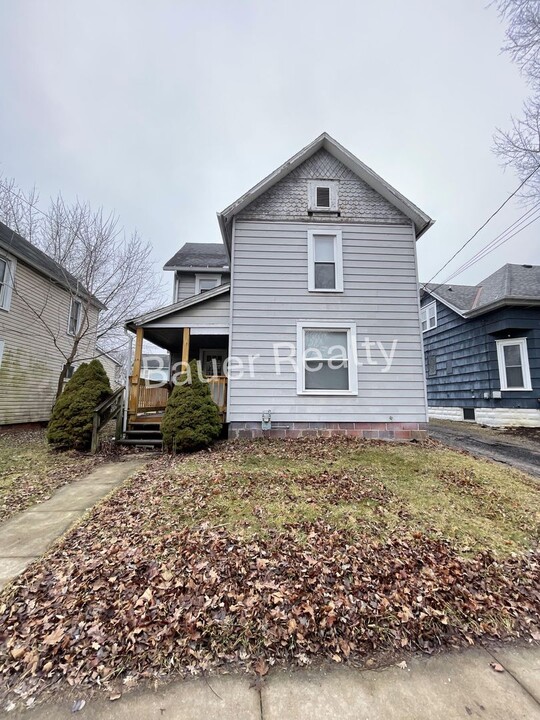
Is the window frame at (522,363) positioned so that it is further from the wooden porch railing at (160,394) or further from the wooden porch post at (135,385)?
the wooden porch post at (135,385)

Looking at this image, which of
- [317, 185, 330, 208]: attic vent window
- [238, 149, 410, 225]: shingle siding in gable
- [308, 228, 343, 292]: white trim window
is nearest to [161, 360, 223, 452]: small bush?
[308, 228, 343, 292]: white trim window

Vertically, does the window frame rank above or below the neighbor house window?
below

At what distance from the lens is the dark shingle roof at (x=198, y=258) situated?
14.0m

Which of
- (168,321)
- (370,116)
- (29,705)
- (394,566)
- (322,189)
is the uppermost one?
(370,116)

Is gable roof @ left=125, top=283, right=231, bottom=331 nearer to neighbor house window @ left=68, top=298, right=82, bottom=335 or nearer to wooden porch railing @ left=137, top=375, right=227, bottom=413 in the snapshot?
wooden porch railing @ left=137, top=375, right=227, bottom=413

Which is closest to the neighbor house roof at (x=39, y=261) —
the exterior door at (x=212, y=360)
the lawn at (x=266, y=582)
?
the exterior door at (x=212, y=360)

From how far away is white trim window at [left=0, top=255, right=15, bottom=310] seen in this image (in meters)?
10.7

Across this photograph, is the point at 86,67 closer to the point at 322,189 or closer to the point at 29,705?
the point at 322,189

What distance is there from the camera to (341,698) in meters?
1.74

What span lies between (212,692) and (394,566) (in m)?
1.72

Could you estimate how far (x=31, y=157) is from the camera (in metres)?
13.8

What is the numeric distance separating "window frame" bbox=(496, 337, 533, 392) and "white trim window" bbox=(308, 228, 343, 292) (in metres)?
7.48

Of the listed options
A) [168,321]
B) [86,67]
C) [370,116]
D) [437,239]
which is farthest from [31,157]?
[437,239]

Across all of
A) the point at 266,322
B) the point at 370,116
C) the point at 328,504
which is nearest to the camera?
the point at 328,504
